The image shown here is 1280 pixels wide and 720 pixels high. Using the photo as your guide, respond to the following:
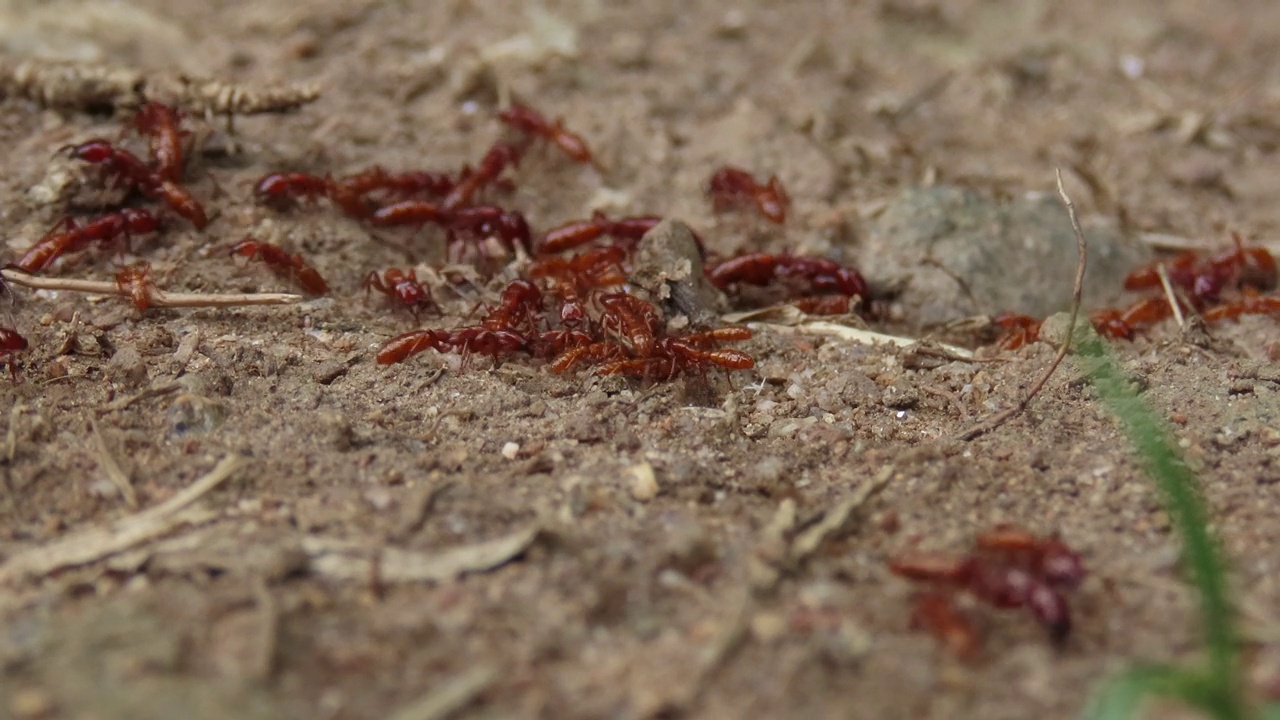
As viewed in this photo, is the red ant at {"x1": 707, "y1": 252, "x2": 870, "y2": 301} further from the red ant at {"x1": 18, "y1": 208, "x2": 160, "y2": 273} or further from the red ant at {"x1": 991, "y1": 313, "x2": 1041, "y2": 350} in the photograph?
the red ant at {"x1": 18, "y1": 208, "x2": 160, "y2": 273}

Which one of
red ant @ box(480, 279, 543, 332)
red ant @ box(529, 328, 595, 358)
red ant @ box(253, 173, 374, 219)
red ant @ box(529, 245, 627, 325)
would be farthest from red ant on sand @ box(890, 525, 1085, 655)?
red ant @ box(253, 173, 374, 219)

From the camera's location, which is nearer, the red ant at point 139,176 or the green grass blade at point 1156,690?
the green grass blade at point 1156,690

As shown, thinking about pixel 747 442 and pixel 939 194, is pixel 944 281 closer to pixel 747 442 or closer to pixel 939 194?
pixel 939 194

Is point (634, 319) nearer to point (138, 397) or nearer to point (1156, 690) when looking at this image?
point (138, 397)

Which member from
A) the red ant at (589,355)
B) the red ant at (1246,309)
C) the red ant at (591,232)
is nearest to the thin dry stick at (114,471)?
the red ant at (589,355)

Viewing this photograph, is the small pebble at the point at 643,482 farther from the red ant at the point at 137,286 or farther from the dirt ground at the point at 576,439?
the red ant at the point at 137,286

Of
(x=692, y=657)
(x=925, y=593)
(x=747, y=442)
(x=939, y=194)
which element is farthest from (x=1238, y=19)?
(x=692, y=657)
